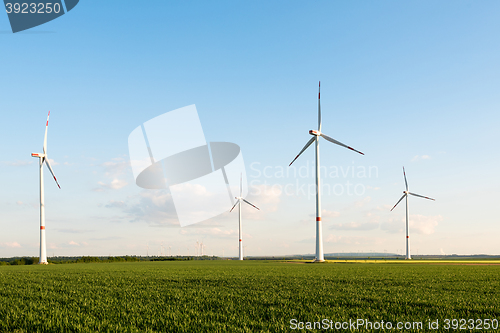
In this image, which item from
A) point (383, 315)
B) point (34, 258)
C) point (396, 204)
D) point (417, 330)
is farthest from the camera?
point (396, 204)

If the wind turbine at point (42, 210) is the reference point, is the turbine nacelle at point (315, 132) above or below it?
above

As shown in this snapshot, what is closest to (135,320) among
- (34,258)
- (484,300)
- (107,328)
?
(107,328)

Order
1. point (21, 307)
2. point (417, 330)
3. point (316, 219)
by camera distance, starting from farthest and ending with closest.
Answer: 1. point (316, 219)
2. point (21, 307)
3. point (417, 330)

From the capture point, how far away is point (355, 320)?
38.4ft

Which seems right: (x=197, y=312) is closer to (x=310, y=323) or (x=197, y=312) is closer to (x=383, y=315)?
(x=310, y=323)

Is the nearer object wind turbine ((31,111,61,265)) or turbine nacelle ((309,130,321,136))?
turbine nacelle ((309,130,321,136))

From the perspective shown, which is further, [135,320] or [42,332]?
[135,320]

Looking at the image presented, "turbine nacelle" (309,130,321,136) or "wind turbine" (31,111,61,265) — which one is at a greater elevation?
"turbine nacelle" (309,130,321,136)

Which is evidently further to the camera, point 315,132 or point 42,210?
point 42,210

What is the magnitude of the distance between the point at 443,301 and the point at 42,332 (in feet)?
48.8

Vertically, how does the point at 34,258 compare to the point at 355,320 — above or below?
below

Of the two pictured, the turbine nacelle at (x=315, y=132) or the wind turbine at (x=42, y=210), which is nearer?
the turbine nacelle at (x=315, y=132)

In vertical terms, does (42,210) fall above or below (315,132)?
below

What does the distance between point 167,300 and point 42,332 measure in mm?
6696
